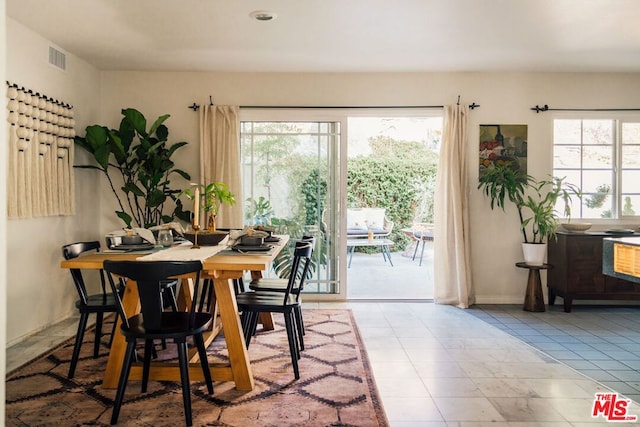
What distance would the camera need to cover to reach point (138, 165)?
16.4 feet

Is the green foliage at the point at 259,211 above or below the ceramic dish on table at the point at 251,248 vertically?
above

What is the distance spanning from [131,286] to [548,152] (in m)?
4.49

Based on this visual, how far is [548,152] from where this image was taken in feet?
17.4

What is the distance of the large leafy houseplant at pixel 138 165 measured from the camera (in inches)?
184

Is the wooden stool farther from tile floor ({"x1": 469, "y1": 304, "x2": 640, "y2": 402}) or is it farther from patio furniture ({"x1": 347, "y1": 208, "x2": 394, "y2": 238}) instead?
patio furniture ({"x1": 347, "y1": 208, "x2": 394, "y2": 238})

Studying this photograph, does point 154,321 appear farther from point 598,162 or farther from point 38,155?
point 598,162

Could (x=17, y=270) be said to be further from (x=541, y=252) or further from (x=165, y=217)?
(x=541, y=252)

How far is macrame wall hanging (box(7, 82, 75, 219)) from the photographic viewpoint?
369 centimetres

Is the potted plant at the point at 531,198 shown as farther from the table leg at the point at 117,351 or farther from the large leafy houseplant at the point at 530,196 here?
the table leg at the point at 117,351

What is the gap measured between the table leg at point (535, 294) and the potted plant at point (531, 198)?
123 mm

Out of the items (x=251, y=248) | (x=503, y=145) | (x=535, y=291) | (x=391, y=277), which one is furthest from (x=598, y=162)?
(x=251, y=248)

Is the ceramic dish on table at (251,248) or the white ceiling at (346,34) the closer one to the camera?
the ceramic dish on table at (251,248)

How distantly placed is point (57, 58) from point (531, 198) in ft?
15.9

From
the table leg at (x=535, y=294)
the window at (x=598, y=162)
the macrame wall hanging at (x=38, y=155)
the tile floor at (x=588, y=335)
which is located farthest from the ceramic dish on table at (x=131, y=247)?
the window at (x=598, y=162)
